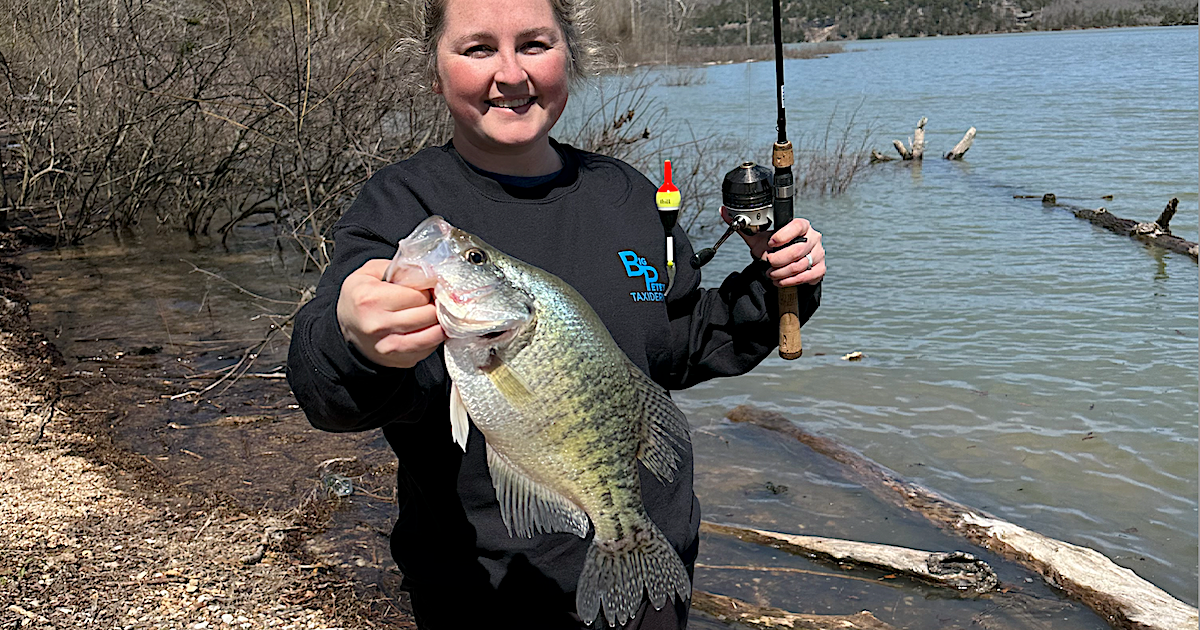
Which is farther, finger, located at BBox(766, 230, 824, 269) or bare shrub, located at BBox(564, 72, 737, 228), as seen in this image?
bare shrub, located at BBox(564, 72, 737, 228)

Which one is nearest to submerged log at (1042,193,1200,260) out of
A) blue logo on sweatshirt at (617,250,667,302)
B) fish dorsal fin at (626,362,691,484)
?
blue logo on sweatshirt at (617,250,667,302)

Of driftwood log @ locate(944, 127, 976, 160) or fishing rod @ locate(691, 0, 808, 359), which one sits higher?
fishing rod @ locate(691, 0, 808, 359)

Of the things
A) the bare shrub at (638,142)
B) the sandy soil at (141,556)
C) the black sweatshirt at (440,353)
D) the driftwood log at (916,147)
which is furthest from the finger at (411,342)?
the driftwood log at (916,147)

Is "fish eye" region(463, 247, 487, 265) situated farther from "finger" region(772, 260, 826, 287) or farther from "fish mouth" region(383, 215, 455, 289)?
"finger" region(772, 260, 826, 287)

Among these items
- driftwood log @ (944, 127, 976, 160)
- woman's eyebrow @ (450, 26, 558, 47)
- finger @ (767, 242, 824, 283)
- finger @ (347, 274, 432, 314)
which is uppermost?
woman's eyebrow @ (450, 26, 558, 47)

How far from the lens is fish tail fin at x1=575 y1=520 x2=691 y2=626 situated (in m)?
2.11

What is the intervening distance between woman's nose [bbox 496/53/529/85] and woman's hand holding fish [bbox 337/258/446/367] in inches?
23.8

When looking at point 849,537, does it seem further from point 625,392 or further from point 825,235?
point 825,235

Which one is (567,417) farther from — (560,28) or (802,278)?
(560,28)

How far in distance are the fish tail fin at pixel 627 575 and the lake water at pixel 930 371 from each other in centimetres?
181

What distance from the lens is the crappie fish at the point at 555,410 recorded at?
1.81m

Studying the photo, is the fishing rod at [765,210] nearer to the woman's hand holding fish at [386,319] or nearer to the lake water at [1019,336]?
the woman's hand holding fish at [386,319]

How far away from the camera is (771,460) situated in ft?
24.8

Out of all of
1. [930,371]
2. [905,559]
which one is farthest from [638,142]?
[905,559]
